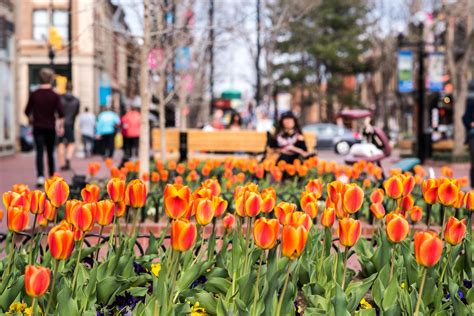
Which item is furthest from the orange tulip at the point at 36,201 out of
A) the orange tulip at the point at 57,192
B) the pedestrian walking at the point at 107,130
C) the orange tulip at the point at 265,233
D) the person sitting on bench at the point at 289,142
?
the pedestrian walking at the point at 107,130

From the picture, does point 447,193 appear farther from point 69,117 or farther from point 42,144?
point 69,117

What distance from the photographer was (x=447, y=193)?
3834 millimetres

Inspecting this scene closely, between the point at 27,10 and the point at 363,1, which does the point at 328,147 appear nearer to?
the point at 27,10

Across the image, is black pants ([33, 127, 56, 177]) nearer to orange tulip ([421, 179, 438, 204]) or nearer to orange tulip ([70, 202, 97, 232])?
orange tulip ([421, 179, 438, 204])

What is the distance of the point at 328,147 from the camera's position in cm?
4388

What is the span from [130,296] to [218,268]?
0.42 meters

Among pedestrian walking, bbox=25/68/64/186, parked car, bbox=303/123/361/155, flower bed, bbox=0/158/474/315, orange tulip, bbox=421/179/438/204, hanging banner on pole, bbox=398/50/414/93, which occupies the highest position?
hanging banner on pole, bbox=398/50/414/93

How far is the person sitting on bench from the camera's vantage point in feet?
41.4

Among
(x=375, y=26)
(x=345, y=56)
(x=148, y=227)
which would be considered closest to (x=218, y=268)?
(x=148, y=227)

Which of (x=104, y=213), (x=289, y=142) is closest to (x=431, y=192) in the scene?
(x=104, y=213)

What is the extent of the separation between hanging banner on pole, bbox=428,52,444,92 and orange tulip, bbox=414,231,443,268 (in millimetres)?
25248

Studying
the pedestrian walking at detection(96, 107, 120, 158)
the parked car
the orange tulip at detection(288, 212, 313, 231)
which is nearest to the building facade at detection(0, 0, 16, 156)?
the pedestrian walking at detection(96, 107, 120, 158)

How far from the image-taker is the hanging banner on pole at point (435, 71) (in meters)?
27.6

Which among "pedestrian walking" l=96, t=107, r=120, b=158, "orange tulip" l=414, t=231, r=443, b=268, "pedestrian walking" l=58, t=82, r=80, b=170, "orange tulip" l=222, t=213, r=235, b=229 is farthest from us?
"pedestrian walking" l=96, t=107, r=120, b=158
